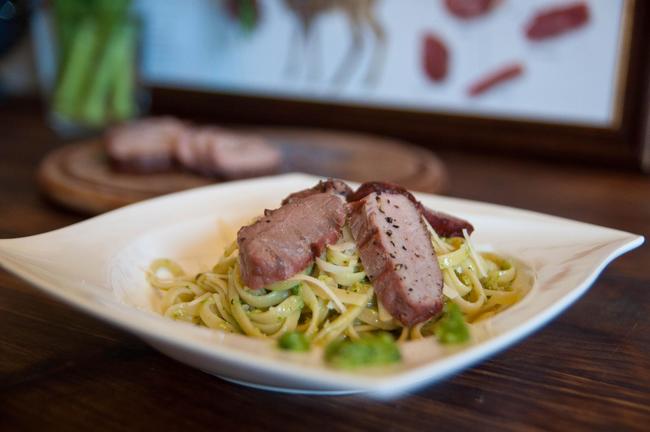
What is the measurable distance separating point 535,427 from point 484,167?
2295mm

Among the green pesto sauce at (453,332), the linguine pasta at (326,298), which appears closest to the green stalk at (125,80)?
the linguine pasta at (326,298)

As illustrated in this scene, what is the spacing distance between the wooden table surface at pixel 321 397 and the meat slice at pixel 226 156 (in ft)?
3.65

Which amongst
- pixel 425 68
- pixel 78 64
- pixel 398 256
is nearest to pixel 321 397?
pixel 398 256

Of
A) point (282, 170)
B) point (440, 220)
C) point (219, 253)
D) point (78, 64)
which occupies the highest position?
point (78, 64)

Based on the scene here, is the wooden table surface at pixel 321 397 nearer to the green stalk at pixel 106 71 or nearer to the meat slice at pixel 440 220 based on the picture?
the meat slice at pixel 440 220

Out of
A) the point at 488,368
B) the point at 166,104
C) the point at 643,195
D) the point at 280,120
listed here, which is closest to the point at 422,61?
the point at 280,120

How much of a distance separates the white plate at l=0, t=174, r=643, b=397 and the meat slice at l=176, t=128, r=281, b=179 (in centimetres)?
80

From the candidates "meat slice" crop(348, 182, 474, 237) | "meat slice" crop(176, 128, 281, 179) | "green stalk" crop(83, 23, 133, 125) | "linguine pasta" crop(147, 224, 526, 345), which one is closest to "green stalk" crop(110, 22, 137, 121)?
"green stalk" crop(83, 23, 133, 125)

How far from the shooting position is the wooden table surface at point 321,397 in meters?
1.26

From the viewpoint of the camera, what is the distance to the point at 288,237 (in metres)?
1.48

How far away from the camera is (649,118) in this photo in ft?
10.0

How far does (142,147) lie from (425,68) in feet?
5.24

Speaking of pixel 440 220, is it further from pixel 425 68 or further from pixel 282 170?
pixel 425 68

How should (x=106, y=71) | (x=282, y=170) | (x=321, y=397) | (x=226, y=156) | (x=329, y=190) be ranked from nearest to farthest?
(x=321, y=397) → (x=329, y=190) → (x=226, y=156) → (x=282, y=170) → (x=106, y=71)
